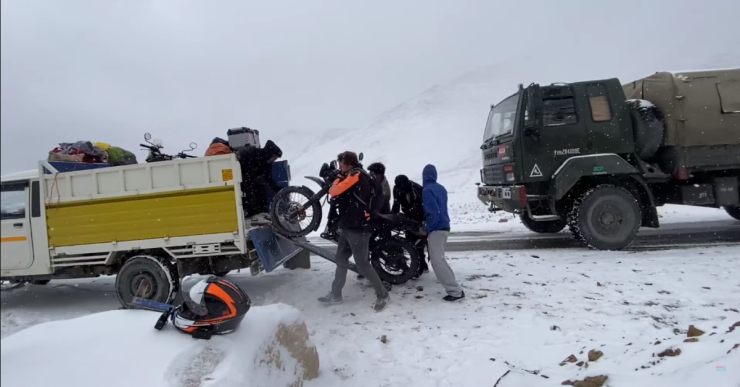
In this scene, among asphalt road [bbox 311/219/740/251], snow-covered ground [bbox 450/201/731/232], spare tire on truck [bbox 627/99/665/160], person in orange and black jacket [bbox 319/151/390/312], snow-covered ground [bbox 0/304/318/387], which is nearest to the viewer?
snow-covered ground [bbox 0/304/318/387]

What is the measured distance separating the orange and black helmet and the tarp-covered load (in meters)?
7.59

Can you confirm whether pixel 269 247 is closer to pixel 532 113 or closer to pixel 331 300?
pixel 331 300

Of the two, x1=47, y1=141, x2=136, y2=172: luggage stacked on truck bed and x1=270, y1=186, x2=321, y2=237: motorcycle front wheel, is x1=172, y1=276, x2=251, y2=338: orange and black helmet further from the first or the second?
x1=47, y1=141, x2=136, y2=172: luggage stacked on truck bed

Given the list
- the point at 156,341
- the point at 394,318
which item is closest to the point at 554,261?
the point at 394,318

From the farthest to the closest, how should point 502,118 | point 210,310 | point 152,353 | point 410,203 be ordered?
point 502,118, point 410,203, point 210,310, point 152,353

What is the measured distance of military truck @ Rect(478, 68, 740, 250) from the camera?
24.1ft

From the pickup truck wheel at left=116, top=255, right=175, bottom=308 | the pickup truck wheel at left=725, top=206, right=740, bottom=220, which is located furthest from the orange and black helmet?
the pickup truck wheel at left=725, top=206, right=740, bottom=220

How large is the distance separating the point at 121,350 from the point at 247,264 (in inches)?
133

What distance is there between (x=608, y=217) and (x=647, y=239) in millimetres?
1576

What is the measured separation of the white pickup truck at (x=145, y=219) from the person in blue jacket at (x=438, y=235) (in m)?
2.09

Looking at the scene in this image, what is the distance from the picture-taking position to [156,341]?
2.68 metres

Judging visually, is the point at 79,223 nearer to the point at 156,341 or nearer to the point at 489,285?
the point at 156,341

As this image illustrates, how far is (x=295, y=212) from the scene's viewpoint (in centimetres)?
607

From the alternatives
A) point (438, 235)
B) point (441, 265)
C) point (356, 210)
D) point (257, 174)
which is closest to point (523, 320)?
point (441, 265)
